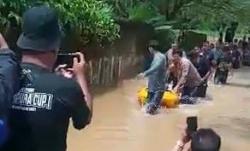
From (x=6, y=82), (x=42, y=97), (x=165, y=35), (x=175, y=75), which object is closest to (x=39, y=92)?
(x=42, y=97)

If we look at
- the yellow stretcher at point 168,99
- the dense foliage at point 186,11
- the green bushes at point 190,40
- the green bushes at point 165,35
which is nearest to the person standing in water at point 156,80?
the yellow stretcher at point 168,99

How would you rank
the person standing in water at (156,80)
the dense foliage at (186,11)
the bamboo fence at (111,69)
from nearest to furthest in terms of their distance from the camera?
the person standing in water at (156,80) → the bamboo fence at (111,69) → the dense foliage at (186,11)

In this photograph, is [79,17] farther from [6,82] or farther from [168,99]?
[6,82]

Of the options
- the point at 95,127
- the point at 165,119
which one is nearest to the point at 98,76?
the point at 165,119

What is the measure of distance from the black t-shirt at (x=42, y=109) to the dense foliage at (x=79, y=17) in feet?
25.8

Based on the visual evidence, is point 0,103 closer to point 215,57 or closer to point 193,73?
point 193,73

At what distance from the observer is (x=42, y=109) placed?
3.12 m

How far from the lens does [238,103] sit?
59.8ft

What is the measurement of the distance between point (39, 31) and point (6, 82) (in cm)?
36

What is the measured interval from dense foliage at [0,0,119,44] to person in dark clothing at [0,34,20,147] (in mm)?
8000

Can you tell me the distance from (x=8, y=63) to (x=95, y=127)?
31.0 feet

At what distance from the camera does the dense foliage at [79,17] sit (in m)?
11.3

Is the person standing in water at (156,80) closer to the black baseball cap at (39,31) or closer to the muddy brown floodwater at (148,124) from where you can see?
the muddy brown floodwater at (148,124)

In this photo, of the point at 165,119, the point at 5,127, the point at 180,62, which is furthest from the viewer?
the point at 180,62
